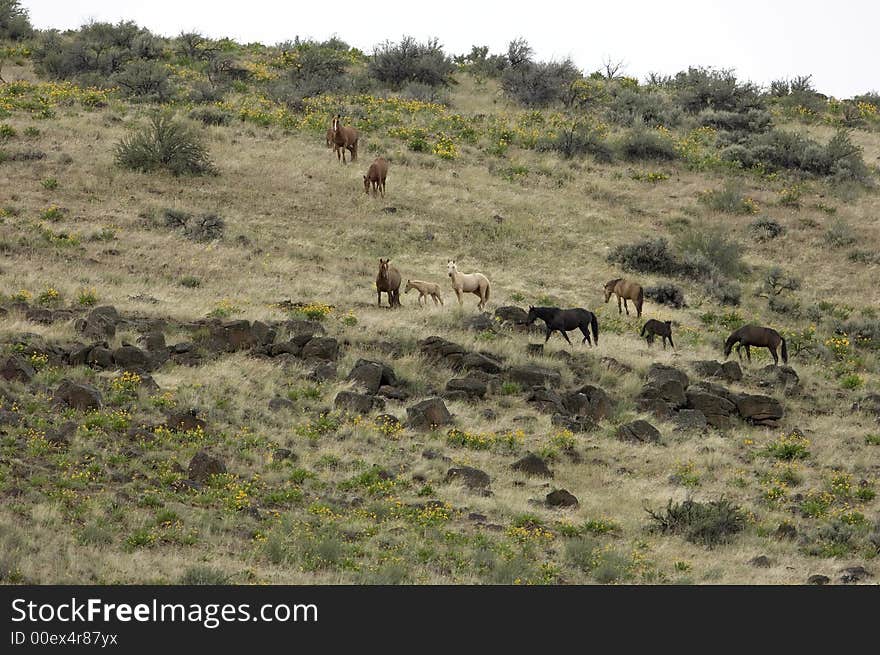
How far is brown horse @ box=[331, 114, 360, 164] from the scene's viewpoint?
128ft

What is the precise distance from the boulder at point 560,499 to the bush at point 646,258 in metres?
17.8

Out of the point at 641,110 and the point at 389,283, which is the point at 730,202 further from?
the point at 389,283

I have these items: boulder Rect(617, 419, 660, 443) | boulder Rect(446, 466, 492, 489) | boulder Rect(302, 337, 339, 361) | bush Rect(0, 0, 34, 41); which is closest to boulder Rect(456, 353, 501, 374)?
boulder Rect(302, 337, 339, 361)

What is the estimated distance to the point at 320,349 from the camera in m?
23.3

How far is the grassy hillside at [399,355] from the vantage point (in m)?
15.8

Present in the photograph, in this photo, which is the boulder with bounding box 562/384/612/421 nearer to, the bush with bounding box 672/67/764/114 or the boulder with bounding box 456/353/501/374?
the boulder with bounding box 456/353/501/374

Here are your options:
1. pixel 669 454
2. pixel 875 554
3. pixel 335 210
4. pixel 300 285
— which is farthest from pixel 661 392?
pixel 335 210

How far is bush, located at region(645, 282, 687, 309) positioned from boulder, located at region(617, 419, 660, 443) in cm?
1115

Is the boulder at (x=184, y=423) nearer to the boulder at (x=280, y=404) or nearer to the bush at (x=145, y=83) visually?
the boulder at (x=280, y=404)

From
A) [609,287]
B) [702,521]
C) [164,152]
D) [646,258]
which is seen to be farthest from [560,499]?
[164,152]

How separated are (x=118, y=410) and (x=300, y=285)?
9.95m

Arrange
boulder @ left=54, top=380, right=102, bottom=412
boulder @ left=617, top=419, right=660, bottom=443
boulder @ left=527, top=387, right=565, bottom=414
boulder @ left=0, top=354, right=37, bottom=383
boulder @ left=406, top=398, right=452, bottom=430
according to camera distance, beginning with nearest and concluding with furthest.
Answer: boulder @ left=54, top=380, right=102, bottom=412 → boulder @ left=0, top=354, right=37, bottom=383 → boulder @ left=406, top=398, right=452, bottom=430 → boulder @ left=617, top=419, right=660, bottom=443 → boulder @ left=527, top=387, right=565, bottom=414

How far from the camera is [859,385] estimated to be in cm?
2695

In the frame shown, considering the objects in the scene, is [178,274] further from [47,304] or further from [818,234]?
[818,234]
